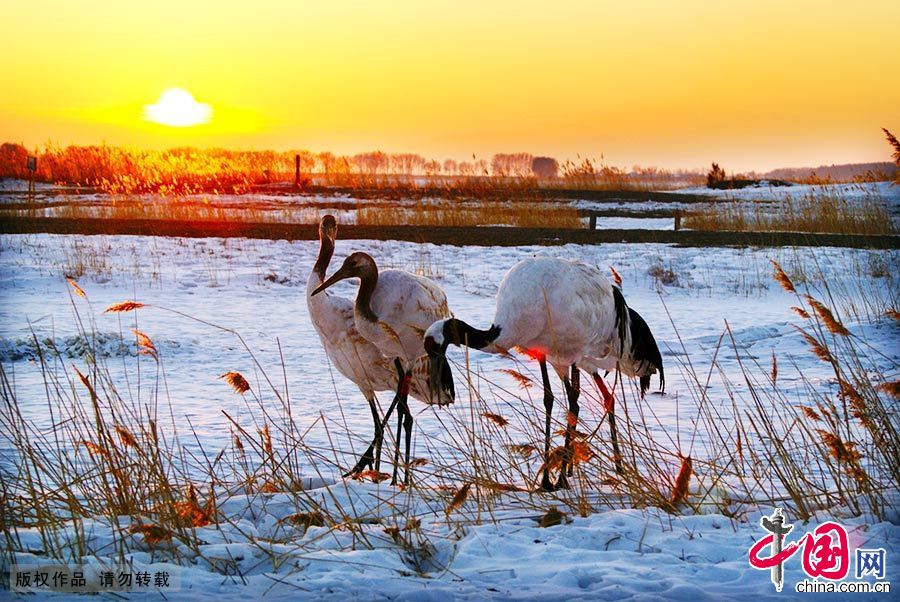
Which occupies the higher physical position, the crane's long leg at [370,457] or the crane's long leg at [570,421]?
the crane's long leg at [570,421]

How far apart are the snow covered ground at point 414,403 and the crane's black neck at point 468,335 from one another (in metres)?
0.70

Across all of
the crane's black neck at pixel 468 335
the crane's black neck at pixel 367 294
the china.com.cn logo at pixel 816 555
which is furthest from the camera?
the crane's black neck at pixel 367 294

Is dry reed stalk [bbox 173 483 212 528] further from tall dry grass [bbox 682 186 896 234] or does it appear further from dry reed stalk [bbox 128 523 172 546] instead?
tall dry grass [bbox 682 186 896 234]

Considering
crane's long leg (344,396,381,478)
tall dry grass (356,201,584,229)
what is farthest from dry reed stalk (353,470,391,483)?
tall dry grass (356,201,584,229)

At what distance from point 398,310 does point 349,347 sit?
0.52m

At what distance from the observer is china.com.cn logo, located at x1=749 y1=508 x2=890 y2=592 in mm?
3713

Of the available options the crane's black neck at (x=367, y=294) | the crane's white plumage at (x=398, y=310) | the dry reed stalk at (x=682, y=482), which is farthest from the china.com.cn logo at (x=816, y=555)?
the crane's black neck at (x=367, y=294)

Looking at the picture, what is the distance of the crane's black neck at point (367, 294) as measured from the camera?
641cm

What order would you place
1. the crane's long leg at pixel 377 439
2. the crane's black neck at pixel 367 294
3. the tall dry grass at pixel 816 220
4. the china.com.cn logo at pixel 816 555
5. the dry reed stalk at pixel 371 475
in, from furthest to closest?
the tall dry grass at pixel 816 220 → the crane's black neck at pixel 367 294 → the crane's long leg at pixel 377 439 → the dry reed stalk at pixel 371 475 → the china.com.cn logo at pixel 816 555

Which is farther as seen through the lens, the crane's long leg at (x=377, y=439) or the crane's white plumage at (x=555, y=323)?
the crane's long leg at (x=377, y=439)

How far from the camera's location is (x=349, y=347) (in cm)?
687

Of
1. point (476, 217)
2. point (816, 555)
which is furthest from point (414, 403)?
point (476, 217)

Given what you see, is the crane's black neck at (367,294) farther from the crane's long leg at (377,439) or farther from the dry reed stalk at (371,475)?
the dry reed stalk at (371,475)

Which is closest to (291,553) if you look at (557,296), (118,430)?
(118,430)
